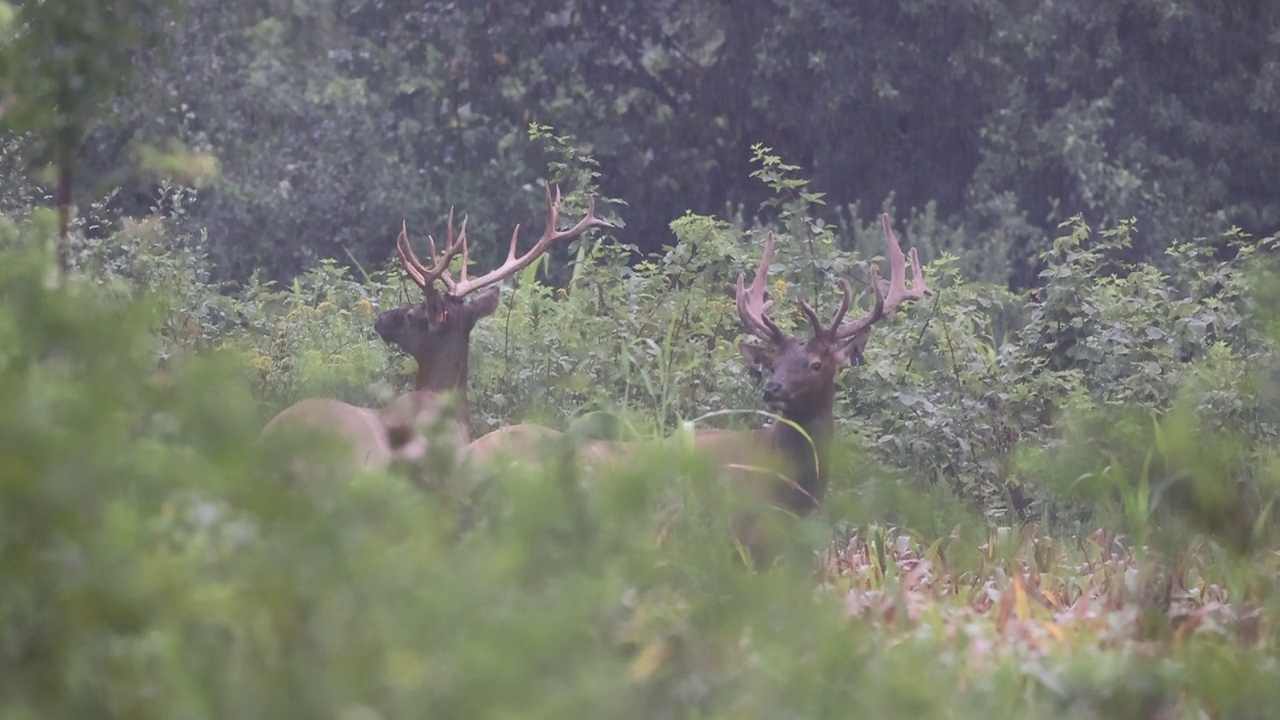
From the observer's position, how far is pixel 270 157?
19.7m

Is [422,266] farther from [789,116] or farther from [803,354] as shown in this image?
[789,116]

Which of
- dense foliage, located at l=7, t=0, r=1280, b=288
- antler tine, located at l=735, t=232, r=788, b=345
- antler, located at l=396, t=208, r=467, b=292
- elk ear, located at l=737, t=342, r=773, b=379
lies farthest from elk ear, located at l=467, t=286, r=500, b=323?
dense foliage, located at l=7, t=0, r=1280, b=288

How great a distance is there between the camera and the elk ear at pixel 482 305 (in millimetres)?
7645

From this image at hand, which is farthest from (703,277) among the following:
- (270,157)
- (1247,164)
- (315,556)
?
(270,157)

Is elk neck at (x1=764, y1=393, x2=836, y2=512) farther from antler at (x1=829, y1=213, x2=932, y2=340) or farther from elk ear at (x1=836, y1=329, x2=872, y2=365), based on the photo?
antler at (x1=829, y1=213, x2=932, y2=340)

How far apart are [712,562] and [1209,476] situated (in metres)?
0.88

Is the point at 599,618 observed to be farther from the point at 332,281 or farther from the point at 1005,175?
the point at 1005,175

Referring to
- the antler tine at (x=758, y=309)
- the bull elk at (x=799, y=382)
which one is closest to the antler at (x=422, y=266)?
the antler tine at (x=758, y=309)

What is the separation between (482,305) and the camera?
25.2ft

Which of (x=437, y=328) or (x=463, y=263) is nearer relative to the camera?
(x=437, y=328)

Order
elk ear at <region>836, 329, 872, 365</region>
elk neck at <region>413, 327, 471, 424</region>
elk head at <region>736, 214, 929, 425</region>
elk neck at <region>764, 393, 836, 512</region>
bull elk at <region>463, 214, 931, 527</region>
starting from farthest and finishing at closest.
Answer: elk neck at <region>413, 327, 471, 424</region>
elk ear at <region>836, 329, 872, 365</region>
elk head at <region>736, 214, 929, 425</region>
bull elk at <region>463, 214, 931, 527</region>
elk neck at <region>764, 393, 836, 512</region>

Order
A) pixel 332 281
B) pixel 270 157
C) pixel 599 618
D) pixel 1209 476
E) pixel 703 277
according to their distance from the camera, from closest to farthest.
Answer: pixel 599 618
pixel 1209 476
pixel 703 277
pixel 332 281
pixel 270 157

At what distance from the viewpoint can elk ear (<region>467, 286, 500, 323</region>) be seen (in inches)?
301

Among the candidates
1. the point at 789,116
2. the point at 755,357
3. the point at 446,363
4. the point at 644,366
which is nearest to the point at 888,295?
the point at 755,357
